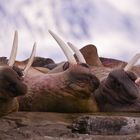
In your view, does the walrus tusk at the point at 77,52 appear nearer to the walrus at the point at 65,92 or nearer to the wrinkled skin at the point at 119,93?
the walrus at the point at 65,92

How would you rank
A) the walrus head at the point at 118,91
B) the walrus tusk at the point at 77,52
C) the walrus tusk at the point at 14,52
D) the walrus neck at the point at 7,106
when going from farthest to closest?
the walrus tusk at the point at 77,52
the walrus head at the point at 118,91
the walrus tusk at the point at 14,52
the walrus neck at the point at 7,106

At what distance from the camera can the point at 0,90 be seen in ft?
14.3

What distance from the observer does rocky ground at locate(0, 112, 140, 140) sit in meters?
3.92

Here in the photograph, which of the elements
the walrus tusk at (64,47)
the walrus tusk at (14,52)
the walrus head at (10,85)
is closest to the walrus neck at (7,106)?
the walrus head at (10,85)

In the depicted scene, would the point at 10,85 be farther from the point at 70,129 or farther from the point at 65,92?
the point at 65,92

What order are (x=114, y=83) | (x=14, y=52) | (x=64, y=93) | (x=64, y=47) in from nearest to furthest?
1. (x=14, y=52)
2. (x=64, y=93)
3. (x=114, y=83)
4. (x=64, y=47)

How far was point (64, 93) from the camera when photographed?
5594 millimetres

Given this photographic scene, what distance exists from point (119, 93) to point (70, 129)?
1550mm

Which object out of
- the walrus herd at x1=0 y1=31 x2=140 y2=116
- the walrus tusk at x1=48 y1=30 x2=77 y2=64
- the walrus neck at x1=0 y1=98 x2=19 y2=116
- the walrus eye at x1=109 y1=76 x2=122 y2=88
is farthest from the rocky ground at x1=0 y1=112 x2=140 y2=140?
the walrus tusk at x1=48 y1=30 x2=77 y2=64

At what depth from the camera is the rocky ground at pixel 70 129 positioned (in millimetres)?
3922

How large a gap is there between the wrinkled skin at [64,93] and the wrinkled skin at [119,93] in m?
0.17

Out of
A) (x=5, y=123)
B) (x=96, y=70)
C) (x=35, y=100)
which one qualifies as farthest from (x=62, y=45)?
(x=5, y=123)

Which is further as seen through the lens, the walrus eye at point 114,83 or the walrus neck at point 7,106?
the walrus eye at point 114,83

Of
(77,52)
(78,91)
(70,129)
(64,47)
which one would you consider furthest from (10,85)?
(77,52)
